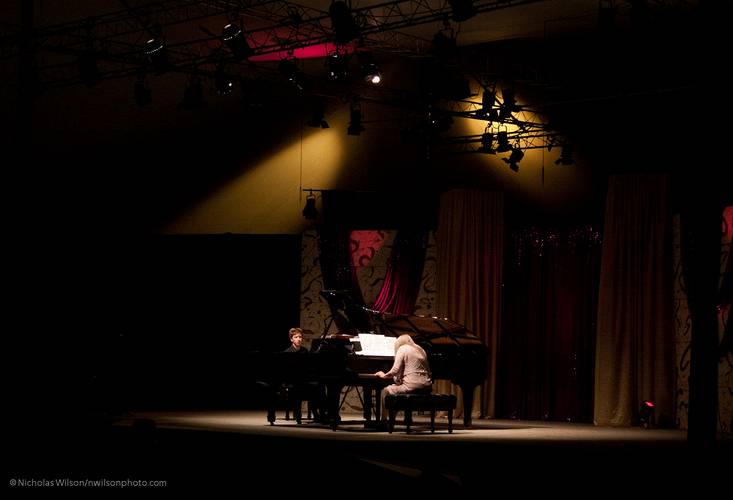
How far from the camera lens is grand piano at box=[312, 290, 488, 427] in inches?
422

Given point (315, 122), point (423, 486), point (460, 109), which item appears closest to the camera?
point (423, 486)

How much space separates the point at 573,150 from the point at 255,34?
4.36m

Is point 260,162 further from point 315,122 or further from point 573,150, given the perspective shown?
point 573,150

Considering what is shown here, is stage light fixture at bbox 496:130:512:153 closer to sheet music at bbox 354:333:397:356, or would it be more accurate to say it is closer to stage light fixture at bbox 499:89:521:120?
stage light fixture at bbox 499:89:521:120

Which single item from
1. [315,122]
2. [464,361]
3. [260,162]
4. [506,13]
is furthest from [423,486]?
[260,162]

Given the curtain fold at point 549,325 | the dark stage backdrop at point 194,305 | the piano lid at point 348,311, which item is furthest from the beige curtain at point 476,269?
the piano lid at point 348,311

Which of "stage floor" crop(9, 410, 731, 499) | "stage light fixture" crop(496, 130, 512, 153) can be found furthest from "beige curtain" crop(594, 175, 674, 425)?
"stage floor" crop(9, 410, 731, 499)

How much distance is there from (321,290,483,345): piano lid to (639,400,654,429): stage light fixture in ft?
7.61

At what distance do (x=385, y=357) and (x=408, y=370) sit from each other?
0.64 metres

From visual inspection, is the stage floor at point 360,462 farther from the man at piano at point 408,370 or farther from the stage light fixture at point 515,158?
the stage light fixture at point 515,158

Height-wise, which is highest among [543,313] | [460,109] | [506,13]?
[506,13]

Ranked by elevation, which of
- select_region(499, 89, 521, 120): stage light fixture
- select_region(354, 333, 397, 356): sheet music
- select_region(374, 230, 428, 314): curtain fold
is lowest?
select_region(354, 333, 397, 356): sheet music

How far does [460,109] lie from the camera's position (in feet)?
47.6

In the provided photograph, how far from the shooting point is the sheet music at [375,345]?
1096 centimetres
